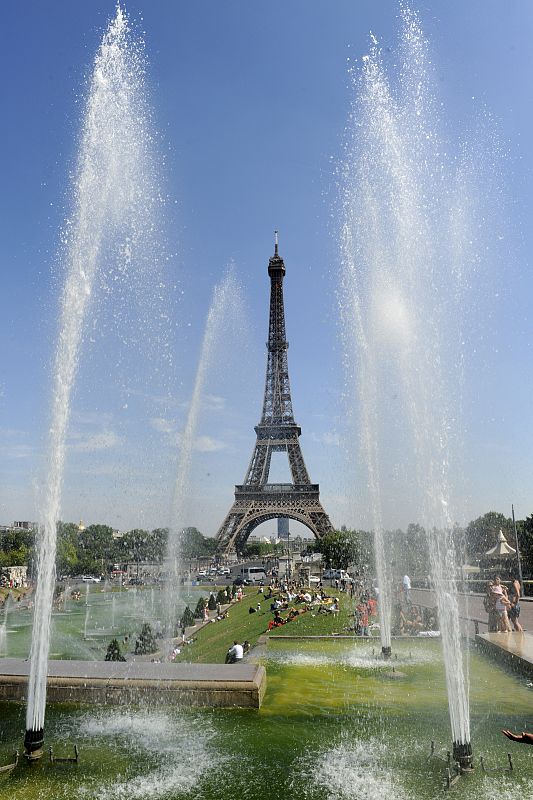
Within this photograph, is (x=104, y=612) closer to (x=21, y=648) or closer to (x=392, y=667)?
(x=21, y=648)

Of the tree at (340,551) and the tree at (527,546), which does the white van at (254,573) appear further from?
the tree at (527,546)

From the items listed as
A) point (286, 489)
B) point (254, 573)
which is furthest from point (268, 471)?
point (254, 573)

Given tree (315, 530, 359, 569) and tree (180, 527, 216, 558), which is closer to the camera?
tree (315, 530, 359, 569)

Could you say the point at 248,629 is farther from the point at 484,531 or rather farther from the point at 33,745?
the point at 484,531

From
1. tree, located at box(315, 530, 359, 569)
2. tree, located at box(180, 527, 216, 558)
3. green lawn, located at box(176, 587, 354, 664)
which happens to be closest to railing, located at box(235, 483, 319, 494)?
tree, located at box(315, 530, 359, 569)

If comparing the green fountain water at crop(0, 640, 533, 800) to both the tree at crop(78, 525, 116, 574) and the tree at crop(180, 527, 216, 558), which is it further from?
the tree at crop(180, 527, 216, 558)

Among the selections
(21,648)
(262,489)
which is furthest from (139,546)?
(21,648)

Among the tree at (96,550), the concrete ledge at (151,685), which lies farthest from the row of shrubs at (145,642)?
the tree at (96,550)
